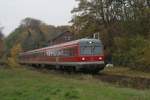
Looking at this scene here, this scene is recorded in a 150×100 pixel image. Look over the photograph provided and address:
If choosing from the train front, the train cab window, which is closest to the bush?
the train cab window

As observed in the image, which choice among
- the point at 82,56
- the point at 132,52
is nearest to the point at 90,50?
the point at 82,56

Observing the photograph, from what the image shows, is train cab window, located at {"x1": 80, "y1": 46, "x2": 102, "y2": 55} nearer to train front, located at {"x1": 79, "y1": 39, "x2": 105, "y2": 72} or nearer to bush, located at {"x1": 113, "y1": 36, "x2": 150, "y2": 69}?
train front, located at {"x1": 79, "y1": 39, "x2": 105, "y2": 72}

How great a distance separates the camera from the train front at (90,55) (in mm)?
33594

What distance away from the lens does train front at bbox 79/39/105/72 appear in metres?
33.6

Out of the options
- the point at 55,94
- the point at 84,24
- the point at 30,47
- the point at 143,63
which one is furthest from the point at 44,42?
the point at 55,94

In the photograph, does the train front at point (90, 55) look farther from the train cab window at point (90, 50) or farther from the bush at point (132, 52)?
the bush at point (132, 52)

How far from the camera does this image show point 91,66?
111ft

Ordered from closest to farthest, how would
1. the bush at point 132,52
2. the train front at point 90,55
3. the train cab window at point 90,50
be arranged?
the train front at point 90,55, the train cab window at point 90,50, the bush at point 132,52

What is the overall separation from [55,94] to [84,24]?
46773mm

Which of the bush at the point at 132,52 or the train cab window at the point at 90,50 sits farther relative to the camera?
the bush at the point at 132,52

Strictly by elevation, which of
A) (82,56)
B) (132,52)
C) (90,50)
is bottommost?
(82,56)

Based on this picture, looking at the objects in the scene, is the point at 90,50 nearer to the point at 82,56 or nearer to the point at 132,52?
the point at 82,56

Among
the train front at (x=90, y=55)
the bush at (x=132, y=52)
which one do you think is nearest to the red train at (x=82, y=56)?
the train front at (x=90, y=55)

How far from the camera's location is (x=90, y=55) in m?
34.2
